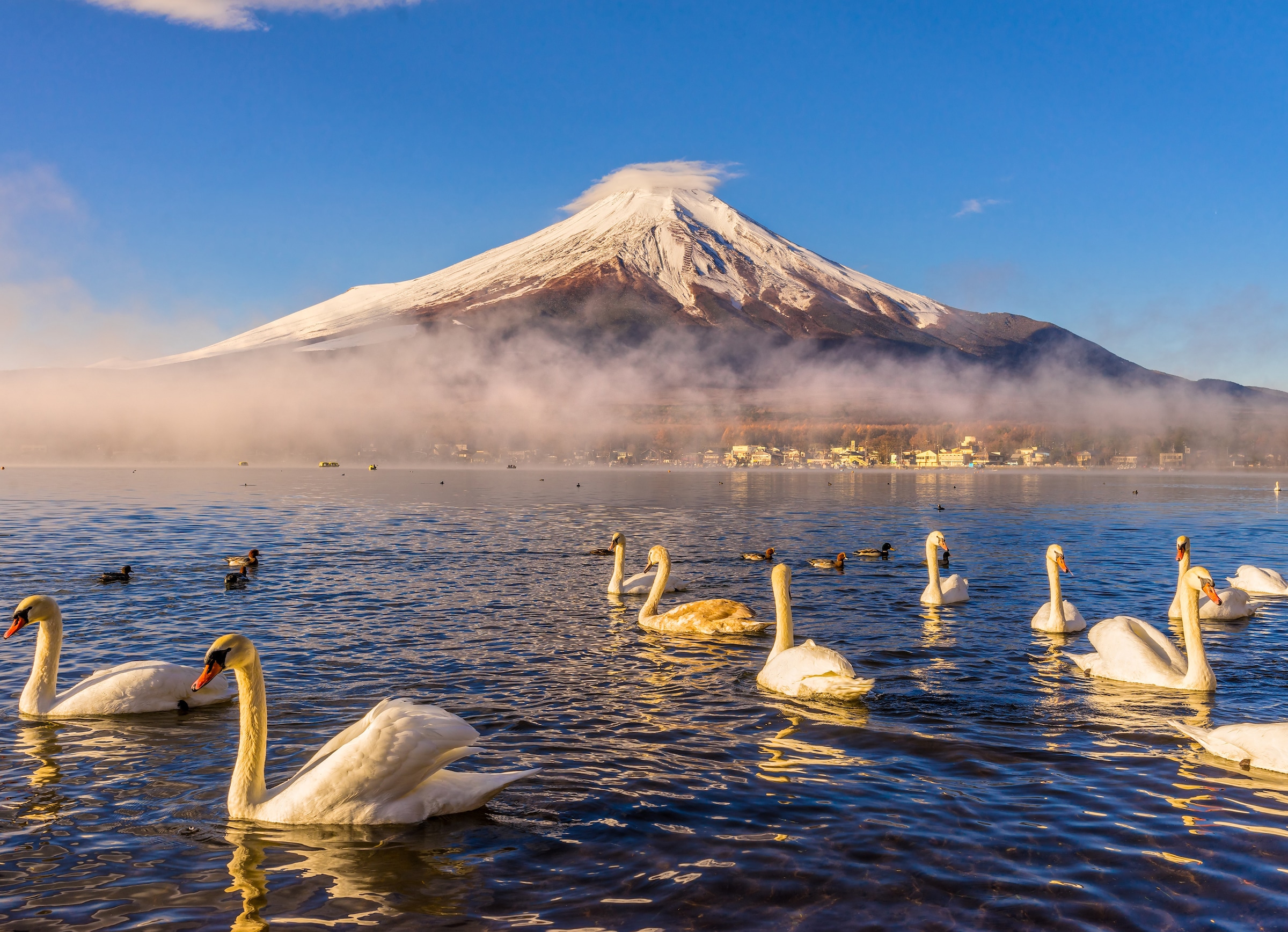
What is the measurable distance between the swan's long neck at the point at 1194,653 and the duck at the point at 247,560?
80.3 ft

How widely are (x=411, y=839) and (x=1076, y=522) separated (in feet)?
170

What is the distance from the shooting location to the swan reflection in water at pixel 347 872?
22.6ft

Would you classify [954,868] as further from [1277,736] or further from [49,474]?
[49,474]

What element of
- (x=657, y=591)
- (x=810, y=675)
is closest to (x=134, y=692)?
(x=810, y=675)

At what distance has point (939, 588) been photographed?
70.4ft

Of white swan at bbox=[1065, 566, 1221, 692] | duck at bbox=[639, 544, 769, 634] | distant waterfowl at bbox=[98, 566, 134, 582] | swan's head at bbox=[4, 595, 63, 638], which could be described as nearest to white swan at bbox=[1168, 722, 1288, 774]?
white swan at bbox=[1065, 566, 1221, 692]

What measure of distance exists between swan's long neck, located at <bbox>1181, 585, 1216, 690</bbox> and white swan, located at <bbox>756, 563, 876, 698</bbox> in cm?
468

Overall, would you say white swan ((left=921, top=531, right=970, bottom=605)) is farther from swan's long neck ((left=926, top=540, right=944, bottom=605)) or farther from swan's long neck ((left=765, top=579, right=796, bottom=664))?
swan's long neck ((left=765, top=579, right=796, bottom=664))

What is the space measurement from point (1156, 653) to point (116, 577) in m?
24.4

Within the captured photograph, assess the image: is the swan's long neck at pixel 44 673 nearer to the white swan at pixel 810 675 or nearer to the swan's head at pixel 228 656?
the swan's head at pixel 228 656

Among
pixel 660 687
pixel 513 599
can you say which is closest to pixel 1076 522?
pixel 513 599

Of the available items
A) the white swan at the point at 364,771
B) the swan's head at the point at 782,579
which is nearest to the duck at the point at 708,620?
the swan's head at the point at 782,579

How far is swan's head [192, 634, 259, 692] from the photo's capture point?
846 cm

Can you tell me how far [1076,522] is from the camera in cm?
5238
